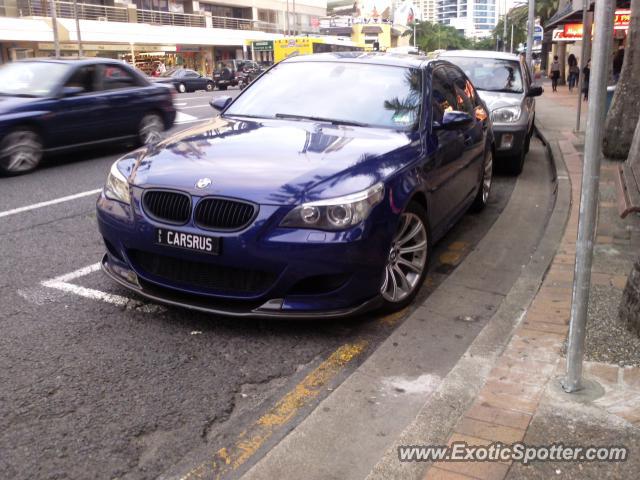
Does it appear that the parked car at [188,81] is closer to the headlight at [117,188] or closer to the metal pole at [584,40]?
the metal pole at [584,40]

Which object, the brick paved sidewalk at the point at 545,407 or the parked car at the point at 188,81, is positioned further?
the parked car at the point at 188,81

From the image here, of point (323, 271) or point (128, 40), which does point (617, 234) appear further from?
point (128, 40)

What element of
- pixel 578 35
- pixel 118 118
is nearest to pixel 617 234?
pixel 118 118

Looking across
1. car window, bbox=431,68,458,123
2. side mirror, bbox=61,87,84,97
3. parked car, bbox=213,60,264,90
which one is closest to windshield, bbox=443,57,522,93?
car window, bbox=431,68,458,123

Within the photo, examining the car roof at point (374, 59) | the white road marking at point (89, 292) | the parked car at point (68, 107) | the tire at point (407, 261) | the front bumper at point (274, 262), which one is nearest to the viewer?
the front bumper at point (274, 262)

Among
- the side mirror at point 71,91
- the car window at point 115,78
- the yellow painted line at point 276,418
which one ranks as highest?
the car window at point 115,78

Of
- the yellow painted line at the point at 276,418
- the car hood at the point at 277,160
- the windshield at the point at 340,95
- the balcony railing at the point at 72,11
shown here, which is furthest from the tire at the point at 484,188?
the balcony railing at the point at 72,11

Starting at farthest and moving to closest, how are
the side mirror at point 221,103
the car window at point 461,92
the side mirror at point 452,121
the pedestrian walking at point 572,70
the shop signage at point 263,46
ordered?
the shop signage at point 263,46, the pedestrian walking at point 572,70, the car window at point 461,92, the side mirror at point 221,103, the side mirror at point 452,121

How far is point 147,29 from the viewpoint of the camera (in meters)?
48.8

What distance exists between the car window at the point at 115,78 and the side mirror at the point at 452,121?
6.55 m

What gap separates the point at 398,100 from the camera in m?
5.20

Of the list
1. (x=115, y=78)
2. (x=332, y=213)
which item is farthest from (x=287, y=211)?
(x=115, y=78)

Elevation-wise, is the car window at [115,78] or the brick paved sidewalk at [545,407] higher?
the car window at [115,78]

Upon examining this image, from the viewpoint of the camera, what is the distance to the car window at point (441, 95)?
5301mm
